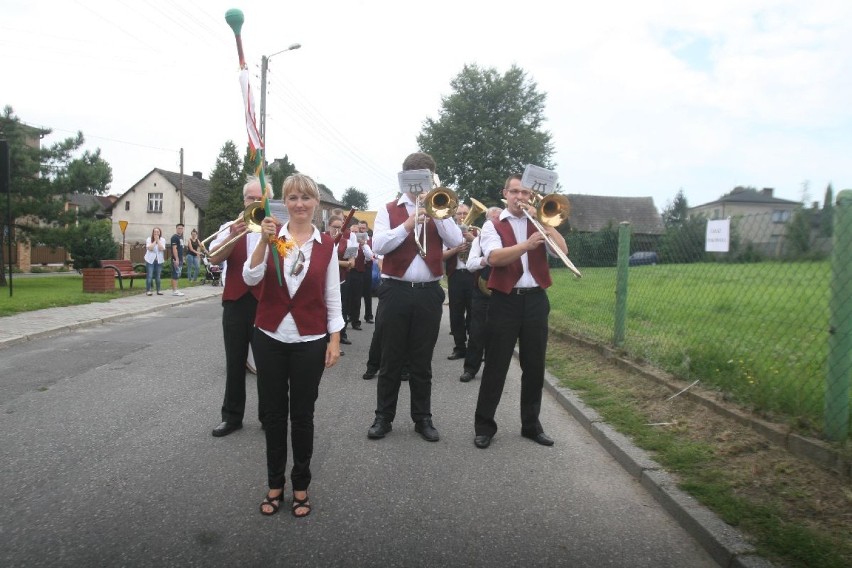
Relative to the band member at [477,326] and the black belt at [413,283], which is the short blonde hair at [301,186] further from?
the band member at [477,326]

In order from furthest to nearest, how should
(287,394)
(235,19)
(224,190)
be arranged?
(224,190)
(287,394)
(235,19)

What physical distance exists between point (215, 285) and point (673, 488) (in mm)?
20579

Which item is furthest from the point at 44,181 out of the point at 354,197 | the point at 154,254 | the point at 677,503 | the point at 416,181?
the point at 354,197

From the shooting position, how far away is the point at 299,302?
335cm

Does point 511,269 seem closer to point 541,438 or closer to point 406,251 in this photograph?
point 406,251

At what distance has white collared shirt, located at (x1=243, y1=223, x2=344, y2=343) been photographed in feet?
10.8

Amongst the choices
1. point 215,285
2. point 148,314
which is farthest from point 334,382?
point 215,285

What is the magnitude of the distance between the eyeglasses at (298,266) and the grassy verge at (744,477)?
105 inches

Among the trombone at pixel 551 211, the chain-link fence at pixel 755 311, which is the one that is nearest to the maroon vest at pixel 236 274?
the trombone at pixel 551 211

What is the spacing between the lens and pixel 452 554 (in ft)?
9.70

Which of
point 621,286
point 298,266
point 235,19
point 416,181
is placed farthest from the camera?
point 621,286

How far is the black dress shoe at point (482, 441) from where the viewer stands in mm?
4570

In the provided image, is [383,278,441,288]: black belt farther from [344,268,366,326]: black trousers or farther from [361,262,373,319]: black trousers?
[361,262,373,319]: black trousers

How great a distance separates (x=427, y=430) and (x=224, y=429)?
164 cm
